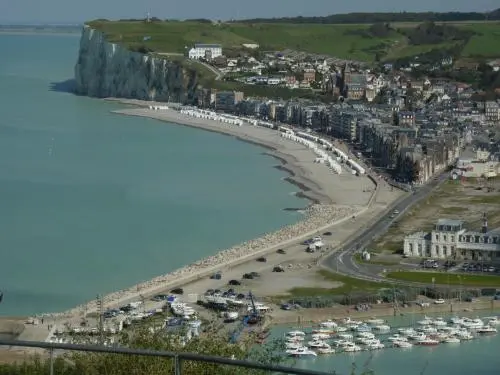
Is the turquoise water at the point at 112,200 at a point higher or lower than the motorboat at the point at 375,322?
lower

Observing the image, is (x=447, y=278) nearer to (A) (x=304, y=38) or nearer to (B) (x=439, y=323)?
(B) (x=439, y=323)

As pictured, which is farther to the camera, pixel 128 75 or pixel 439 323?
pixel 128 75

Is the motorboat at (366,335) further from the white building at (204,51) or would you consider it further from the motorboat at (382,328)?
the white building at (204,51)

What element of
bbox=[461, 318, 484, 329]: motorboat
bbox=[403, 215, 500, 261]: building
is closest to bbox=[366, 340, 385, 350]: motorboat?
bbox=[461, 318, 484, 329]: motorboat

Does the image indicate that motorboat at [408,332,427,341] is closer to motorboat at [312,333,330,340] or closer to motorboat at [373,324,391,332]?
motorboat at [373,324,391,332]

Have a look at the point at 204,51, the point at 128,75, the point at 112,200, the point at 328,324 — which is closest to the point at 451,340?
the point at 328,324

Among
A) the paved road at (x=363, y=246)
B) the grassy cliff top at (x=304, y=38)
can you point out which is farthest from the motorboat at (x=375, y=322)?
the grassy cliff top at (x=304, y=38)
